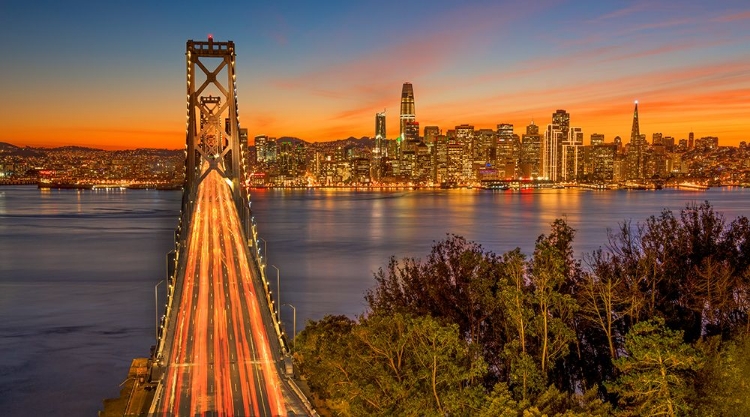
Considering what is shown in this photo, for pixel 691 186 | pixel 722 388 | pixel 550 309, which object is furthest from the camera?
pixel 691 186

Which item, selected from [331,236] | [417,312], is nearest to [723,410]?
[417,312]

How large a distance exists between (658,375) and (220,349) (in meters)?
9.35

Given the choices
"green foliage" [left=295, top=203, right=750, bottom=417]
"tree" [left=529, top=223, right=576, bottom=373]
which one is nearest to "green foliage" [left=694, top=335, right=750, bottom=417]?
"green foliage" [left=295, top=203, right=750, bottom=417]

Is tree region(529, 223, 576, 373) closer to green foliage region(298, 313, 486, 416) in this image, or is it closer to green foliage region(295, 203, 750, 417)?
green foliage region(295, 203, 750, 417)

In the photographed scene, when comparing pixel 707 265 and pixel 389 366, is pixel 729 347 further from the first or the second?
pixel 389 366

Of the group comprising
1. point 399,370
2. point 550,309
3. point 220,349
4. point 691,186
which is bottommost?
point 691,186

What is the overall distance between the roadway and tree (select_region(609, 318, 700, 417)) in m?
5.56

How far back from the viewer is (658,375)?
988cm

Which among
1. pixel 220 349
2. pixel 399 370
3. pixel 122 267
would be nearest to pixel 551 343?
pixel 399 370

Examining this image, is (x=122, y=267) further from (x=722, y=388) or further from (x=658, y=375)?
(x=722, y=388)

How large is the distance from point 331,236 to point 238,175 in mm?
21226

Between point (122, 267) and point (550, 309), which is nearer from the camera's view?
point (550, 309)

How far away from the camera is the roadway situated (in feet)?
41.7

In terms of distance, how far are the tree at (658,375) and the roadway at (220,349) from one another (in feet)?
18.2
